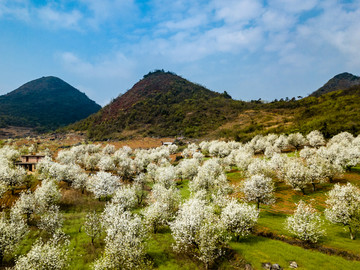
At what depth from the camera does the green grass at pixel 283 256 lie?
2588 centimetres

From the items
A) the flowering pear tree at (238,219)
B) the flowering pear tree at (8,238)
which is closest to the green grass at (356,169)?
the flowering pear tree at (238,219)

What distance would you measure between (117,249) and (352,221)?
39.1 m

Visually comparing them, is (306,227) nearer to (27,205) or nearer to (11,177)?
(27,205)

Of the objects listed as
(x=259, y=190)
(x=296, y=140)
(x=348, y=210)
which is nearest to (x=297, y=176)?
(x=259, y=190)

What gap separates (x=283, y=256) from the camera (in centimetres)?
2834

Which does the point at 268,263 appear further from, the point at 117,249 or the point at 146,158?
the point at 146,158

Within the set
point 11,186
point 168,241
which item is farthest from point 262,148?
point 11,186

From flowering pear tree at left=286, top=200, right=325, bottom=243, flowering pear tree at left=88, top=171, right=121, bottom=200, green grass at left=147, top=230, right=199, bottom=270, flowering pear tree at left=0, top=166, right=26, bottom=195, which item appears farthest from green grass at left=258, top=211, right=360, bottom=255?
flowering pear tree at left=0, top=166, right=26, bottom=195

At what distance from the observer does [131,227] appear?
99.2 ft

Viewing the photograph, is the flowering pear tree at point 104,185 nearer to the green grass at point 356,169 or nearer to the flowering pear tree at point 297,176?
the flowering pear tree at point 297,176

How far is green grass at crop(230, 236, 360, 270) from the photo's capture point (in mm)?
25875

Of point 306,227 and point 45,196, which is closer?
point 306,227

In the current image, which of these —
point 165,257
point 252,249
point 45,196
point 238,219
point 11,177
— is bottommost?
point 165,257

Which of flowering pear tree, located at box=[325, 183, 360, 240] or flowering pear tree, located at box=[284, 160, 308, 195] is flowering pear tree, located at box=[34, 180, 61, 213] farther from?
flowering pear tree, located at box=[284, 160, 308, 195]
